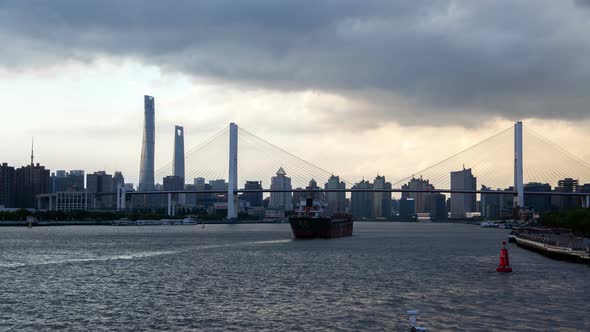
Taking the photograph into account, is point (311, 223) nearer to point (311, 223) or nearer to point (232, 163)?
point (311, 223)

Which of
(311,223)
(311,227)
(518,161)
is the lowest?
(311,227)

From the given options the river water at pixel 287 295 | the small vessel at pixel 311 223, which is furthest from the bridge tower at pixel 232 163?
the river water at pixel 287 295

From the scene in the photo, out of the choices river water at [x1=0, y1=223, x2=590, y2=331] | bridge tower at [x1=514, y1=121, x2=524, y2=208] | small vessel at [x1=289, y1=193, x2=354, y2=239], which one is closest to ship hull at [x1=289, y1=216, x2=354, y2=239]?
small vessel at [x1=289, y1=193, x2=354, y2=239]

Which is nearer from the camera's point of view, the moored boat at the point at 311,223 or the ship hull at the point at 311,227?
the ship hull at the point at 311,227

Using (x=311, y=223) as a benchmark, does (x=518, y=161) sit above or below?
above

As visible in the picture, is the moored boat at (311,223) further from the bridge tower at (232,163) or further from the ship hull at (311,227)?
the bridge tower at (232,163)

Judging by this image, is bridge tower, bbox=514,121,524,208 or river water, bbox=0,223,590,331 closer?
river water, bbox=0,223,590,331

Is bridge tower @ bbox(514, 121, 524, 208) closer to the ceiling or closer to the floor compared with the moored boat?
closer to the ceiling

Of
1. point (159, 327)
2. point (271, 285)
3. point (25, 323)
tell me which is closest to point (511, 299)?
point (271, 285)

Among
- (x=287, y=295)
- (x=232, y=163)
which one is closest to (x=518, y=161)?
(x=232, y=163)

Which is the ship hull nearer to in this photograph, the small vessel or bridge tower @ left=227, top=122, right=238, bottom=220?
the small vessel

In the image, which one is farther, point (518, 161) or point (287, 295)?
point (518, 161)

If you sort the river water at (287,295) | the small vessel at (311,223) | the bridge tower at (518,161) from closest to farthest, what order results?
1. the river water at (287,295)
2. the small vessel at (311,223)
3. the bridge tower at (518,161)

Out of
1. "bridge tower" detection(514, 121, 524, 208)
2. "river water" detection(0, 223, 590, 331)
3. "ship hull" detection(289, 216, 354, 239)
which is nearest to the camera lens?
"river water" detection(0, 223, 590, 331)
